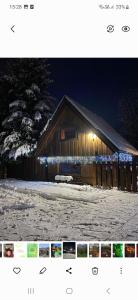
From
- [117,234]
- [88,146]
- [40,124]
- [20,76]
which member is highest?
[20,76]

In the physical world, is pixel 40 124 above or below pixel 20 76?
below

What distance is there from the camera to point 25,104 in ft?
66.5

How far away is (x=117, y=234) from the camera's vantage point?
5.72 m

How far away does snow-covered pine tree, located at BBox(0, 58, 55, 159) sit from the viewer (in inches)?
789

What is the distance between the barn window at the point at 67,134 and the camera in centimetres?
1675

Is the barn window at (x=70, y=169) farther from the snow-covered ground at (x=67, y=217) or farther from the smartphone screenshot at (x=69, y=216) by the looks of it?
the snow-covered ground at (x=67, y=217)

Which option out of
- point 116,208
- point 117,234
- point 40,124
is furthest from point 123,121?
point 117,234

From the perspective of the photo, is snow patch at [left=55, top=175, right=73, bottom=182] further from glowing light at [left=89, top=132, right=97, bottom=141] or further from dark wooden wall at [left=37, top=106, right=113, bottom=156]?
glowing light at [left=89, top=132, right=97, bottom=141]

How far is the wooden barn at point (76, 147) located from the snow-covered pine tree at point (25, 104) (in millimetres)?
2729
